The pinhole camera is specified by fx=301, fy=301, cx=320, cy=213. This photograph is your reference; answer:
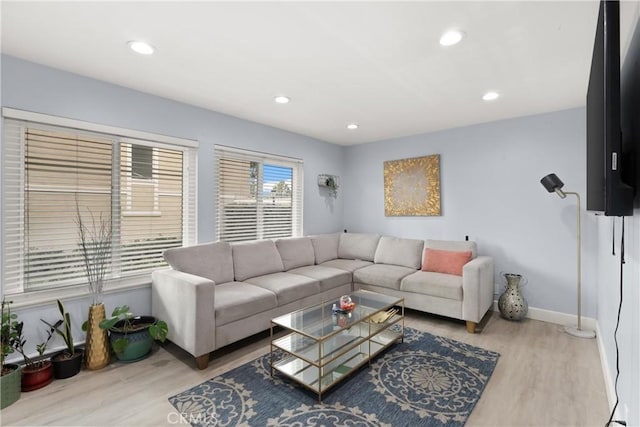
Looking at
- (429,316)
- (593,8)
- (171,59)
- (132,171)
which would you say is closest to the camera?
(593,8)

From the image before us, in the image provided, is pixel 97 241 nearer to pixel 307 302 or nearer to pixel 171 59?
pixel 171 59

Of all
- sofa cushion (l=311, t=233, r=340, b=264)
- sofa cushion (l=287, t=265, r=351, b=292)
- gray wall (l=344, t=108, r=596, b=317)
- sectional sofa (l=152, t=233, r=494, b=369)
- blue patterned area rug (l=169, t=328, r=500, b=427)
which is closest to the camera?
blue patterned area rug (l=169, t=328, r=500, b=427)

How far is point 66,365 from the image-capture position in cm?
221

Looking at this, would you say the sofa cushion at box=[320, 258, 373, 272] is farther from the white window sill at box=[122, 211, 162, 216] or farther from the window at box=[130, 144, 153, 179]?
the window at box=[130, 144, 153, 179]

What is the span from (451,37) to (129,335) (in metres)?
3.22

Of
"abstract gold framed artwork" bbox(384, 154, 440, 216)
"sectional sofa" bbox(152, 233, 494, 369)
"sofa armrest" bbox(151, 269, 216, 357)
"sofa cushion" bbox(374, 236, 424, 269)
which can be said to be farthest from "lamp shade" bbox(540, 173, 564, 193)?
"sofa armrest" bbox(151, 269, 216, 357)

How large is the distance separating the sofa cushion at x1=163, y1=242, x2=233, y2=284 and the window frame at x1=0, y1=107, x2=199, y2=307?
30 cm

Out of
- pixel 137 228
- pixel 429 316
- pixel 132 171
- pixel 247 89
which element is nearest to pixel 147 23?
pixel 247 89

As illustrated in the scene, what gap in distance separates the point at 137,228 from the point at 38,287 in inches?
32.3

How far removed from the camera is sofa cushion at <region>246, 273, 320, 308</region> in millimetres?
2967

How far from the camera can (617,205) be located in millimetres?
1073

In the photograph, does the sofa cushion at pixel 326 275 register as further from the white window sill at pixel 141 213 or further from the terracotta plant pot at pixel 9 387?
the terracotta plant pot at pixel 9 387

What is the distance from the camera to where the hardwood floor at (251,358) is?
1.80 metres

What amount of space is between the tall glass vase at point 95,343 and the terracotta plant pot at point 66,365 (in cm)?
7
